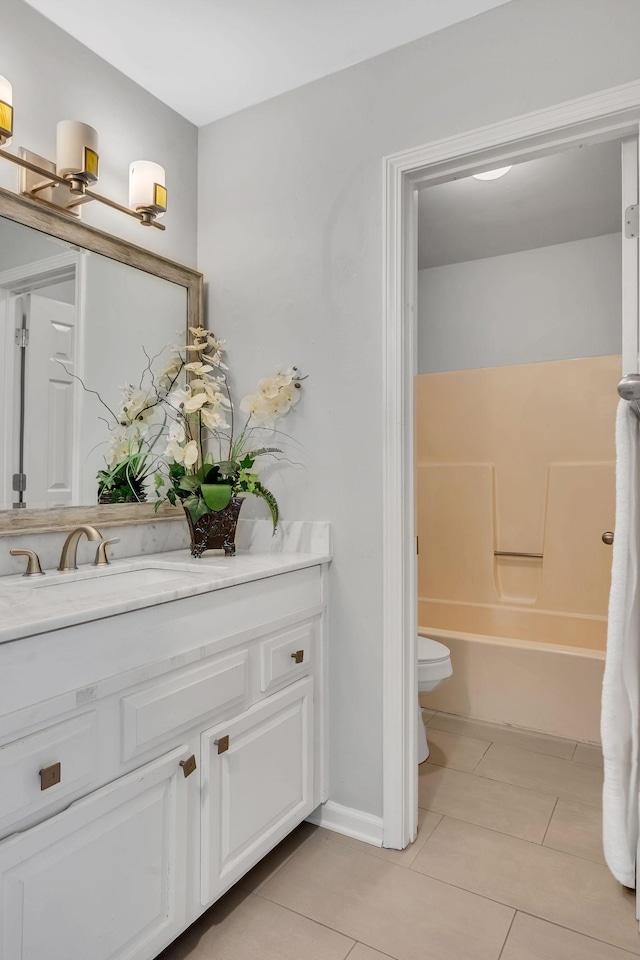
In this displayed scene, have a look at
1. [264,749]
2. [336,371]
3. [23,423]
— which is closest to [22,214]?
[23,423]

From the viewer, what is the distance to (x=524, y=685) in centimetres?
269

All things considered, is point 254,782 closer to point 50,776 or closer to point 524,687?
point 50,776

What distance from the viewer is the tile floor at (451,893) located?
4.63 ft

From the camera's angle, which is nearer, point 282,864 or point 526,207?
point 282,864

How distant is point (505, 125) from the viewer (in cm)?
166

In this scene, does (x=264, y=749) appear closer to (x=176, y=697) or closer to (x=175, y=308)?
(x=176, y=697)

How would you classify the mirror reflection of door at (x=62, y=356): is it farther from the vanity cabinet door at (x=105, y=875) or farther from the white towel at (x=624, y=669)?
the white towel at (x=624, y=669)

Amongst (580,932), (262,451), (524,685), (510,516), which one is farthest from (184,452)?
(510,516)

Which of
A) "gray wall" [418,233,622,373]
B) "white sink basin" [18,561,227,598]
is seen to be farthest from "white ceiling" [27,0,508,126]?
"gray wall" [418,233,622,373]

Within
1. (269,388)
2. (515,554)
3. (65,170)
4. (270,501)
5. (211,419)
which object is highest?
(65,170)

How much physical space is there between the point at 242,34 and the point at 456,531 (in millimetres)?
2512

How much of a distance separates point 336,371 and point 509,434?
1.76 meters

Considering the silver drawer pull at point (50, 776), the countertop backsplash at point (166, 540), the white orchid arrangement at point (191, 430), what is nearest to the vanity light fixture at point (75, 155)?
the white orchid arrangement at point (191, 430)

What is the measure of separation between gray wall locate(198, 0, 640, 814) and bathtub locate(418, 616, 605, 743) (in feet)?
3.59
